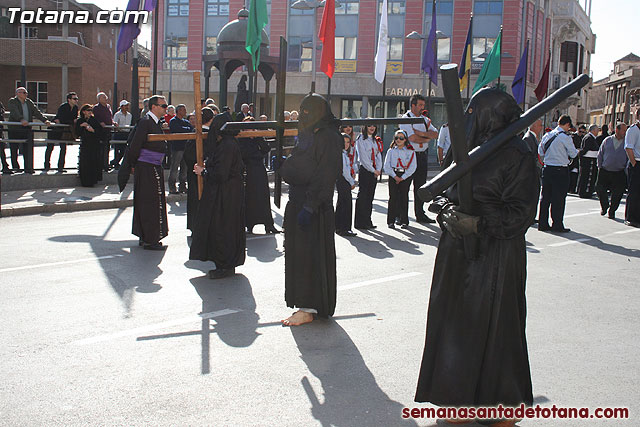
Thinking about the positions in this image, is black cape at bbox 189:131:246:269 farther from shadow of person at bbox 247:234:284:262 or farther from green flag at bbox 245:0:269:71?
green flag at bbox 245:0:269:71

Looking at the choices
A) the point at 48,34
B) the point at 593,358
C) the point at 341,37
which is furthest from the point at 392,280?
the point at 48,34

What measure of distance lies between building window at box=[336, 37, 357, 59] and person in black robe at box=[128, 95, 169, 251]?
3737cm

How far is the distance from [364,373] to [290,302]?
4.80 feet

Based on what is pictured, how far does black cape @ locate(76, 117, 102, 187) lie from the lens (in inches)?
633

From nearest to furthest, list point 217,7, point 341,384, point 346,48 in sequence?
point 341,384 < point 346,48 < point 217,7

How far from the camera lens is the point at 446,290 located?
13.0 feet

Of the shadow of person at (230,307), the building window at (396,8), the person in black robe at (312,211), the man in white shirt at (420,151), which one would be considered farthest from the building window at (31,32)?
the person in black robe at (312,211)

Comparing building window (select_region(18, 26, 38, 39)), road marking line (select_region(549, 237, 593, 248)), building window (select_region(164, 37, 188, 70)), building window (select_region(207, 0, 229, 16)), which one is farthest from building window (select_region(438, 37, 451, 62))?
road marking line (select_region(549, 237, 593, 248))

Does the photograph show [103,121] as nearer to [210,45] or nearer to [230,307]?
[230,307]

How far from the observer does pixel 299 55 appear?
45938 millimetres

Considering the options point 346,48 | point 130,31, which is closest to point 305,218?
point 130,31

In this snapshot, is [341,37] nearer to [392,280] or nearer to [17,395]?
[392,280]

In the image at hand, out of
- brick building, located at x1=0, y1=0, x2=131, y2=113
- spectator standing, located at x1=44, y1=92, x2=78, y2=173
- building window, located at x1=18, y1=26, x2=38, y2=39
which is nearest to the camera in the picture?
spectator standing, located at x1=44, y1=92, x2=78, y2=173

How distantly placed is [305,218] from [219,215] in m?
2.38
